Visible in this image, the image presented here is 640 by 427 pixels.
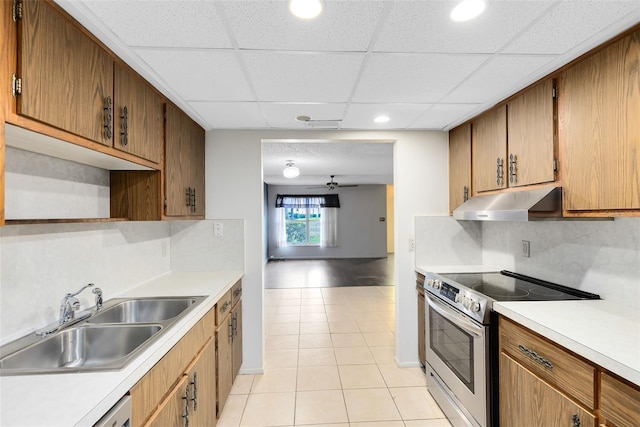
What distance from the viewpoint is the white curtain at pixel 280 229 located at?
31.2 ft

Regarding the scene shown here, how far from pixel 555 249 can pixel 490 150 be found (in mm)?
830

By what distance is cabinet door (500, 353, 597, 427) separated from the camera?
1.23 metres

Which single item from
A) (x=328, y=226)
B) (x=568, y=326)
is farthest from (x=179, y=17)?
(x=328, y=226)

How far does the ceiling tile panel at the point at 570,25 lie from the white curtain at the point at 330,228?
26.8 ft

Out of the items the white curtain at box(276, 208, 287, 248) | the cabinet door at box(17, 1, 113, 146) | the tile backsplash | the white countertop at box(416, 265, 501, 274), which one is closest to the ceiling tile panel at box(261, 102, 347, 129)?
the cabinet door at box(17, 1, 113, 146)

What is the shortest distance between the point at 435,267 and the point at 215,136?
7.76 feet

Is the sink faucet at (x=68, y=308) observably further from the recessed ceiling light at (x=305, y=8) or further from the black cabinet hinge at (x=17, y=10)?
the recessed ceiling light at (x=305, y=8)

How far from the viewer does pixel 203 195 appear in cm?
273

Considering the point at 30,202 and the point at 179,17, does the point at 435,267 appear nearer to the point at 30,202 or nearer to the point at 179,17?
the point at 179,17

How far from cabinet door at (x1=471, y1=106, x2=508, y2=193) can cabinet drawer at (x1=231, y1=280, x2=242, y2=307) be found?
217cm

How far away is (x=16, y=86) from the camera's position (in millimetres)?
955

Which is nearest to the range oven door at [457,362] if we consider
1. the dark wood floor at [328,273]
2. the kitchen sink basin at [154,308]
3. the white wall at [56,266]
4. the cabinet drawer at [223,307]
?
the cabinet drawer at [223,307]

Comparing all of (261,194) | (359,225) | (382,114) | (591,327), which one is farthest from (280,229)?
(591,327)

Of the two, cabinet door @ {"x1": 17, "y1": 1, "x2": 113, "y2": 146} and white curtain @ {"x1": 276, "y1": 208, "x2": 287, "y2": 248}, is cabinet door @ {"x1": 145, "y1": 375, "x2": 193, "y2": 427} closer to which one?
cabinet door @ {"x1": 17, "y1": 1, "x2": 113, "y2": 146}
